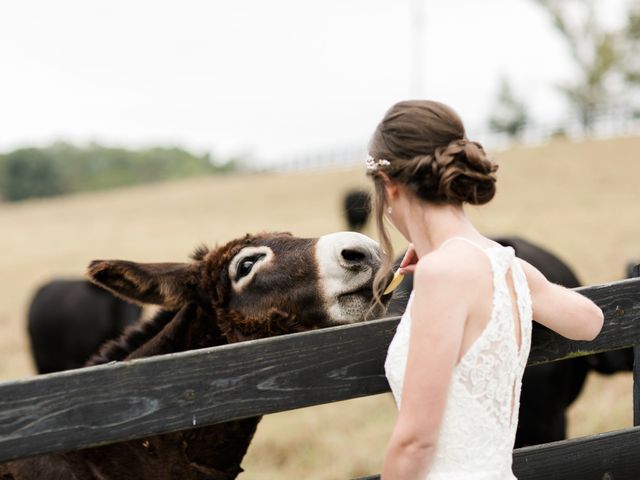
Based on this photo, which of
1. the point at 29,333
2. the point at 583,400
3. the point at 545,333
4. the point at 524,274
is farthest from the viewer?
the point at 29,333

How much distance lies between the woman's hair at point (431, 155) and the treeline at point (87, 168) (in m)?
70.6

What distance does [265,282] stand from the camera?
337 centimetres

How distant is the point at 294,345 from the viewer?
246 cm

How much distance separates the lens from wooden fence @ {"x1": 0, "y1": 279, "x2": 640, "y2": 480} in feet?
6.91

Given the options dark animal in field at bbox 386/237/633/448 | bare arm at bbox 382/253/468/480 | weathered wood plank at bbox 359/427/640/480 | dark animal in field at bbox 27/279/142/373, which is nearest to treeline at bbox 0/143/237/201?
dark animal in field at bbox 27/279/142/373

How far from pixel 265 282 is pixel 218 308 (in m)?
0.25

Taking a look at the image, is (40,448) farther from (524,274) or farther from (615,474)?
(615,474)

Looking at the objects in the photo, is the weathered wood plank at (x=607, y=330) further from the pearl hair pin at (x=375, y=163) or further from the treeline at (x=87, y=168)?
the treeline at (x=87, y=168)

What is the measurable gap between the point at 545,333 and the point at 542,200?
2544 cm

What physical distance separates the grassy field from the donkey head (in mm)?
612

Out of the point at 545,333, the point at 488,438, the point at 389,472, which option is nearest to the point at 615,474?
the point at 545,333

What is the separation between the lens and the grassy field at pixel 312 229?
6996 mm

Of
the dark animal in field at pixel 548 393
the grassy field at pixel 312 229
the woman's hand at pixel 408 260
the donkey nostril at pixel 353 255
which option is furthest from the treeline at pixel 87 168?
the woman's hand at pixel 408 260

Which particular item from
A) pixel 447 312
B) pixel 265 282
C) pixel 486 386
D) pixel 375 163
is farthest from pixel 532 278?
pixel 265 282
